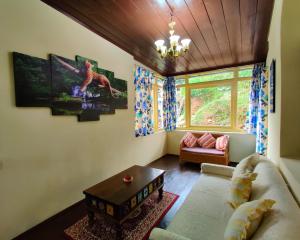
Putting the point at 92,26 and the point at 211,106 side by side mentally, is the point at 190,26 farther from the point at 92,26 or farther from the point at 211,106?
the point at 211,106

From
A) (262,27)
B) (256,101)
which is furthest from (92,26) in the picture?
(256,101)

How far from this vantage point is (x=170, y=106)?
4773mm

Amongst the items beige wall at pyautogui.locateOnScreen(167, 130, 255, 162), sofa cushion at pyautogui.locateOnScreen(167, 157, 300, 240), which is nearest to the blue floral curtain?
beige wall at pyautogui.locateOnScreen(167, 130, 255, 162)

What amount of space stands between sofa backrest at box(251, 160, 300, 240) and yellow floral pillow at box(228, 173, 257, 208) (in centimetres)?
5

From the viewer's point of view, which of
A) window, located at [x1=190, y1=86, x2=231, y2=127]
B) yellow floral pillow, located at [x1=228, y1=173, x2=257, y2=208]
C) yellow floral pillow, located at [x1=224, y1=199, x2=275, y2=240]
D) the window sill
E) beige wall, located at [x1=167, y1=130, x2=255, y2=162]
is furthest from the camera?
window, located at [x1=190, y1=86, x2=231, y2=127]

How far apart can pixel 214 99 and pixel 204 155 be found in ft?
5.45

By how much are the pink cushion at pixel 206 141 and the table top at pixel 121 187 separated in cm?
216

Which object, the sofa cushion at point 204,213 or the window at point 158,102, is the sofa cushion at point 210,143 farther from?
the sofa cushion at point 204,213

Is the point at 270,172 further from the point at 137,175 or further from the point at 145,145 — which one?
the point at 145,145

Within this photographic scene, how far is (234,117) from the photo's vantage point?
419 centimetres

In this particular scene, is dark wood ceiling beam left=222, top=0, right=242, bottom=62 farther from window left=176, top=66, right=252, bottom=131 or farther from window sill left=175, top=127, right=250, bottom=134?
window sill left=175, top=127, right=250, bottom=134

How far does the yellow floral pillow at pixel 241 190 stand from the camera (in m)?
1.34

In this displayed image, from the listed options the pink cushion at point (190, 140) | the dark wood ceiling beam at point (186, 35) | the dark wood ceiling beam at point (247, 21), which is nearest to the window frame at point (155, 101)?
the pink cushion at point (190, 140)

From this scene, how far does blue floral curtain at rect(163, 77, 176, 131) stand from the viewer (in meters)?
4.75
